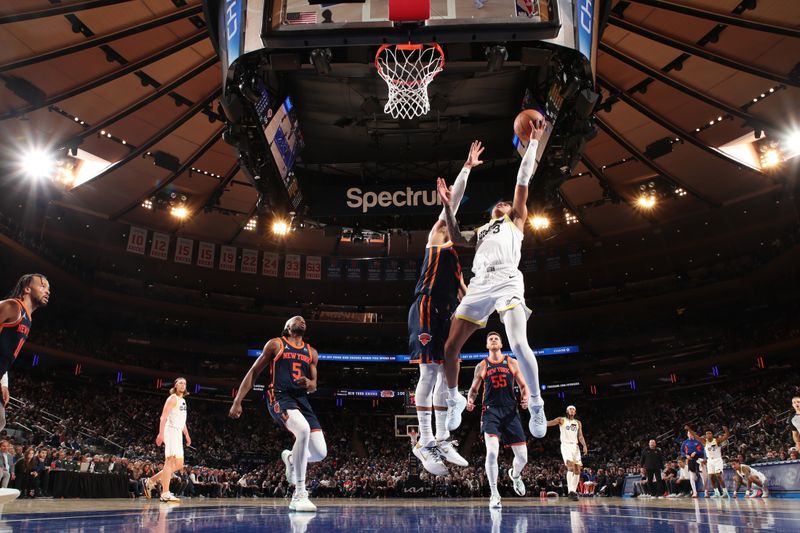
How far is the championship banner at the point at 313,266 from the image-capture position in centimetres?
3472

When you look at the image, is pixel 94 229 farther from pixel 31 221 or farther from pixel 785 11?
pixel 785 11

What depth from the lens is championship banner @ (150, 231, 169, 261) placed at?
29.8m

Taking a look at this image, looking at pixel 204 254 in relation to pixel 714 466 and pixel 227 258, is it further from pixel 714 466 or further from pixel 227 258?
pixel 714 466

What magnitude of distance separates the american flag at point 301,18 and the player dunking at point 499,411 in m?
5.06

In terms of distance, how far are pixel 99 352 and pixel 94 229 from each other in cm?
661

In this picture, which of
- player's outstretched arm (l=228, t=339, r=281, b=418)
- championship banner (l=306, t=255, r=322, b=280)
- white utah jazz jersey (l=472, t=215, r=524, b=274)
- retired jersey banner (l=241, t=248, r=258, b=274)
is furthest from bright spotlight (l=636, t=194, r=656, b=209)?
retired jersey banner (l=241, t=248, r=258, b=274)

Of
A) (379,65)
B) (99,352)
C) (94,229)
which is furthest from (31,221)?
(379,65)

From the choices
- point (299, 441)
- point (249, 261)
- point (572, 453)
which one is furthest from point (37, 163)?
point (572, 453)

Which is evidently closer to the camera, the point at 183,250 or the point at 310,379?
the point at 310,379

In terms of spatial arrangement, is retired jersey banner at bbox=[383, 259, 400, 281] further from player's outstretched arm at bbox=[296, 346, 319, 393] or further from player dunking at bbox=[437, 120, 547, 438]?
player dunking at bbox=[437, 120, 547, 438]

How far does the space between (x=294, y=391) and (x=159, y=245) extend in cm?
2545

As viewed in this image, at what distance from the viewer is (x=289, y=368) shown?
7207mm

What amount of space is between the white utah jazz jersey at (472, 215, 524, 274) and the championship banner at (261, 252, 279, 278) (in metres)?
28.7

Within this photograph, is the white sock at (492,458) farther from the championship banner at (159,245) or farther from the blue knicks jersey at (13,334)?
the championship banner at (159,245)
